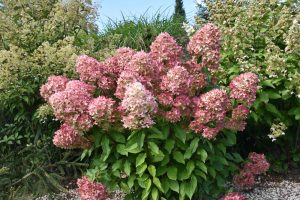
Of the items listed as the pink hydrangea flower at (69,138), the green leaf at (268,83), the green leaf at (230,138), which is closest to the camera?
the pink hydrangea flower at (69,138)

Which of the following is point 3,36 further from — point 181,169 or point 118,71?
point 181,169

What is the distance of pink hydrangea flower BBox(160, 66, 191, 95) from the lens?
385 centimetres

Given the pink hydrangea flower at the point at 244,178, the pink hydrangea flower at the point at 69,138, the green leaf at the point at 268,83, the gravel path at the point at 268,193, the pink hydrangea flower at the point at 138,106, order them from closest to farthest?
the pink hydrangea flower at the point at 138,106, the pink hydrangea flower at the point at 69,138, the pink hydrangea flower at the point at 244,178, the gravel path at the point at 268,193, the green leaf at the point at 268,83

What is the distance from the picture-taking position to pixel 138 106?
3.65 m

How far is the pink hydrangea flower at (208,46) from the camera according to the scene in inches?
163

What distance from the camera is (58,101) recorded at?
3822 mm

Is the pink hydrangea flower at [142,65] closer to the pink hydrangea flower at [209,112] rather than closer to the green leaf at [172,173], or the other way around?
the pink hydrangea flower at [209,112]

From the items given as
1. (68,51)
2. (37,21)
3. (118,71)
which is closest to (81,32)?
(37,21)

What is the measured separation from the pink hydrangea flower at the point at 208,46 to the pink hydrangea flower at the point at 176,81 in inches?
12.6

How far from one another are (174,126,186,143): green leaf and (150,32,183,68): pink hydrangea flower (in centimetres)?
52

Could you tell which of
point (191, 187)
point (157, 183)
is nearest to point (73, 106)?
point (157, 183)

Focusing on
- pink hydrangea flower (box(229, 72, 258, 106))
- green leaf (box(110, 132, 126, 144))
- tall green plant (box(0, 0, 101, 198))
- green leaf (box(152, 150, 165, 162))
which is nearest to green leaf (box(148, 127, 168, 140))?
green leaf (box(152, 150, 165, 162))

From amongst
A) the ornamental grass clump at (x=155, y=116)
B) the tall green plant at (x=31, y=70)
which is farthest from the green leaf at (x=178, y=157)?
the tall green plant at (x=31, y=70)

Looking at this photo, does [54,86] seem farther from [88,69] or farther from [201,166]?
[201,166]
